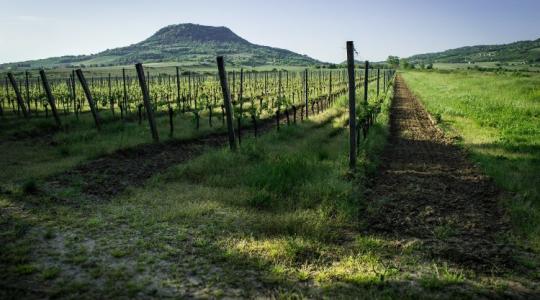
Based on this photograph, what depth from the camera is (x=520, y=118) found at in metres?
21.2

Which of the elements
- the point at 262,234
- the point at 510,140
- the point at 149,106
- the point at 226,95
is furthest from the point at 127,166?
the point at 510,140

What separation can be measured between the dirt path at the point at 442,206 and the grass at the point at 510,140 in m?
0.40

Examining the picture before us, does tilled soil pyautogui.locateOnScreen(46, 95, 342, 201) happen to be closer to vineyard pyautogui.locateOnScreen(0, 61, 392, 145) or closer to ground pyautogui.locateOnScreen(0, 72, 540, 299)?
ground pyautogui.locateOnScreen(0, 72, 540, 299)

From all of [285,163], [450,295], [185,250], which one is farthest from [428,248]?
[285,163]

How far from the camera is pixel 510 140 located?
15.8m

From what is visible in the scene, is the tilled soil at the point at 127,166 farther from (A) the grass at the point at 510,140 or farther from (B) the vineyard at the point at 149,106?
(A) the grass at the point at 510,140

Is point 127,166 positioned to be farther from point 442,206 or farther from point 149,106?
point 442,206

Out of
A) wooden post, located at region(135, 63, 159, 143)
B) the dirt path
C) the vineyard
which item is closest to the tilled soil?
wooden post, located at region(135, 63, 159, 143)

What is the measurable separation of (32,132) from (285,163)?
47.9 feet

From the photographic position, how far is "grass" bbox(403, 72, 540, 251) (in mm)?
8195

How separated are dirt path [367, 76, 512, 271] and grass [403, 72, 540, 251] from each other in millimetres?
400

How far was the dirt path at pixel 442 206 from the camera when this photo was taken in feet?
21.3

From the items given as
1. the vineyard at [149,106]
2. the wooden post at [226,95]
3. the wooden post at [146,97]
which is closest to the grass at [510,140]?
the wooden post at [226,95]

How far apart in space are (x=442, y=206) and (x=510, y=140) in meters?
9.10
